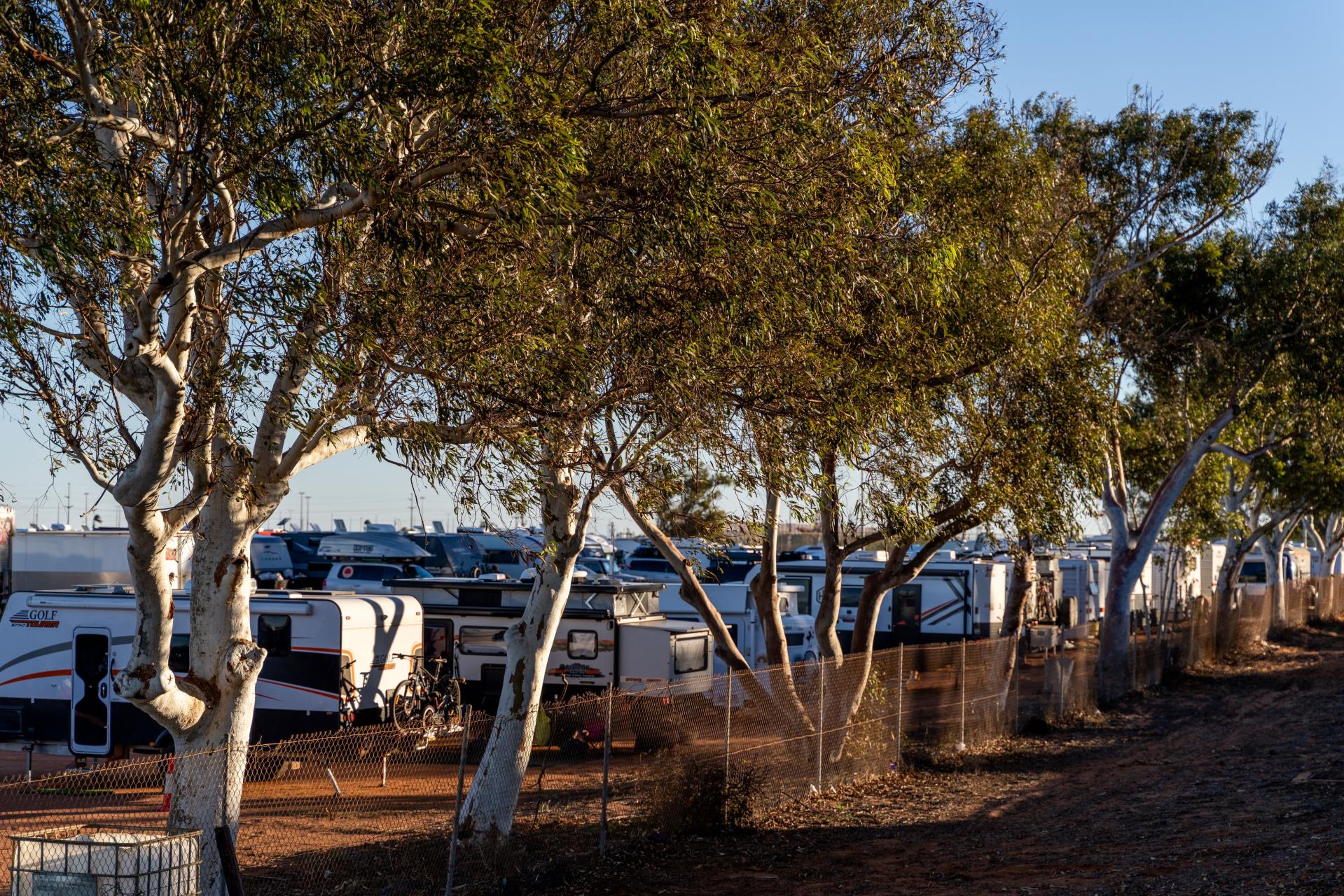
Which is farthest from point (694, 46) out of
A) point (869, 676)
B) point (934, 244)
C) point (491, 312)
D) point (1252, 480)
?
point (1252, 480)

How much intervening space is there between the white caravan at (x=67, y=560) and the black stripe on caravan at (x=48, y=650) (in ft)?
46.2

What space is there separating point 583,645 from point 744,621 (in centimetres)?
574

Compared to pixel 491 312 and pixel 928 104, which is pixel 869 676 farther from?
pixel 491 312

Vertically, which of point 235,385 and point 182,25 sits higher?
point 182,25

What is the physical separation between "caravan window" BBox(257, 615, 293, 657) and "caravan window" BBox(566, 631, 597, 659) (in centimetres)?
435

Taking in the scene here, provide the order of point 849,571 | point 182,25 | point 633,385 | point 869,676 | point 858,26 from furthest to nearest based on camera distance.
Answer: point 849,571 < point 869,676 < point 858,26 < point 633,385 < point 182,25

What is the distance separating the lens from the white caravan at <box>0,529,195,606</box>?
32.2 meters

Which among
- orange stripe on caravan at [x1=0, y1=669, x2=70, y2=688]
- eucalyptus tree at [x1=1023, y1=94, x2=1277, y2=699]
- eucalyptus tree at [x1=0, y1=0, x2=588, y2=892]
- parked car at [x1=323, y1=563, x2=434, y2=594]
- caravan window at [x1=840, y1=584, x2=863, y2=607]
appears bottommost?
orange stripe on caravan at [x1=0, y1=669, x2=70, y2=688]

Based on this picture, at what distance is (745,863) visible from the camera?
1218cm

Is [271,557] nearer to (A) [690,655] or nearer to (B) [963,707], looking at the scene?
(A) [690,655]

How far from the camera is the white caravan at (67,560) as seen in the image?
105 feet

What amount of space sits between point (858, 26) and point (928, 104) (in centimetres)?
110

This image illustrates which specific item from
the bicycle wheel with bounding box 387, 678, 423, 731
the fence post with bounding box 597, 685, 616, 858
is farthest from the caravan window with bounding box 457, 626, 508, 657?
the fence post with bounding box 597, 685, 616, 858

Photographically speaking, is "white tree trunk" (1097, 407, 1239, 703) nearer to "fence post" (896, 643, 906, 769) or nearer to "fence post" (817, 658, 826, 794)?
"fence post" (896, 643, 906, 769)
